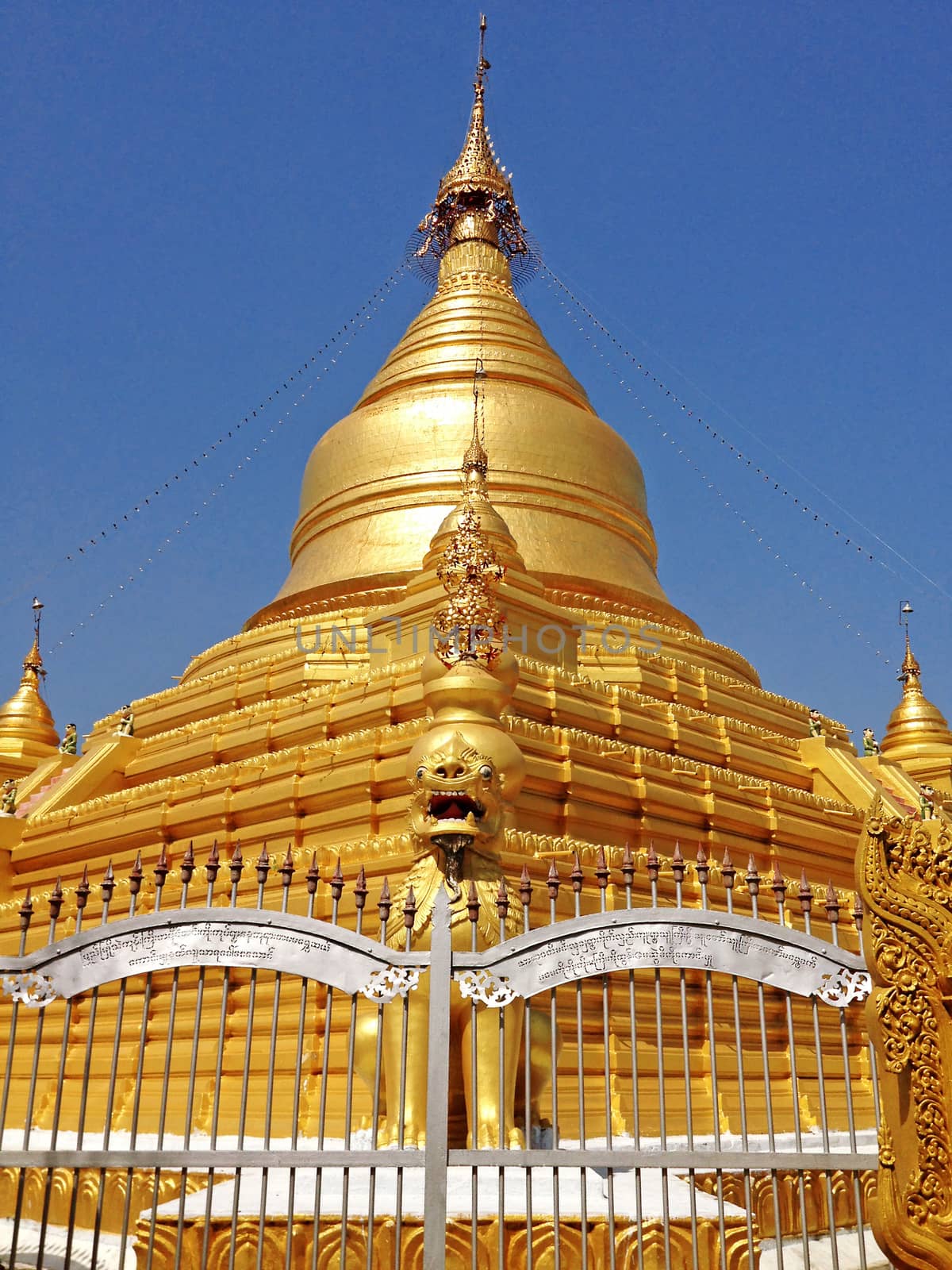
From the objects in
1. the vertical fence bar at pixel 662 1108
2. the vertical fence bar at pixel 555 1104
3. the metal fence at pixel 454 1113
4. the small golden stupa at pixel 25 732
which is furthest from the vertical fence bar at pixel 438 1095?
the small golden stupa at pixel 25 732

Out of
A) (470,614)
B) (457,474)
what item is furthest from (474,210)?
(470,614)

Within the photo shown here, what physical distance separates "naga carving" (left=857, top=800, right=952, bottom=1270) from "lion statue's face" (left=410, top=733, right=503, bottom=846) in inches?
135

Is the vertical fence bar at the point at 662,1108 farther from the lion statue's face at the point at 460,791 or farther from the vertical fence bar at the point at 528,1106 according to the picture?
the lion statue's face at the point at 460,791

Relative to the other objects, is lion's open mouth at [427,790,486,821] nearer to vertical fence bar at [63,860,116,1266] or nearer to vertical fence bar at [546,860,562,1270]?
vertical fence bar at [546,860,562,1270]

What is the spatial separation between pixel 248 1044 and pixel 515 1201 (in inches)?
71.7

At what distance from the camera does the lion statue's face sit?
8430mm

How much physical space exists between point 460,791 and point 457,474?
46.2 feet

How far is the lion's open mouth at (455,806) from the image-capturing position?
27.7 feet

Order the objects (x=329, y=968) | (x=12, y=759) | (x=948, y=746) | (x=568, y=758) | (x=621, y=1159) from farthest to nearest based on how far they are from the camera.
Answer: (x=948, y=746) → (x=12, y=759) → (x=568, y=758) → (x=329, y=968) → (x=621, y=1159)

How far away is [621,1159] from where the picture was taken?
511 centimetres

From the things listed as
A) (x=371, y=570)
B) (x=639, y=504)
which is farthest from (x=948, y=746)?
(x=371, y=570)

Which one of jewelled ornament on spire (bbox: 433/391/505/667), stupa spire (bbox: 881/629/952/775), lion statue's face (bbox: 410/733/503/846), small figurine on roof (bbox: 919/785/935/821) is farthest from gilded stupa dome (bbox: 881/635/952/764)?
lion statue's face (bbox: 410/733/503/846)

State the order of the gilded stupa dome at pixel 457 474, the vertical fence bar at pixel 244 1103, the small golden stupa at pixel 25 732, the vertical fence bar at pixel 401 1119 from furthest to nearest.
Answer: the small golden stupa at pixel 25 732 → the gilded stupa dome at pixel 457 474 → the vertical fence bar at pixel 244 1103 → the vertical fence bar at pixel 401 1119

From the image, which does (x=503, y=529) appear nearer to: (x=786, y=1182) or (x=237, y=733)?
(x=237, y=733)
